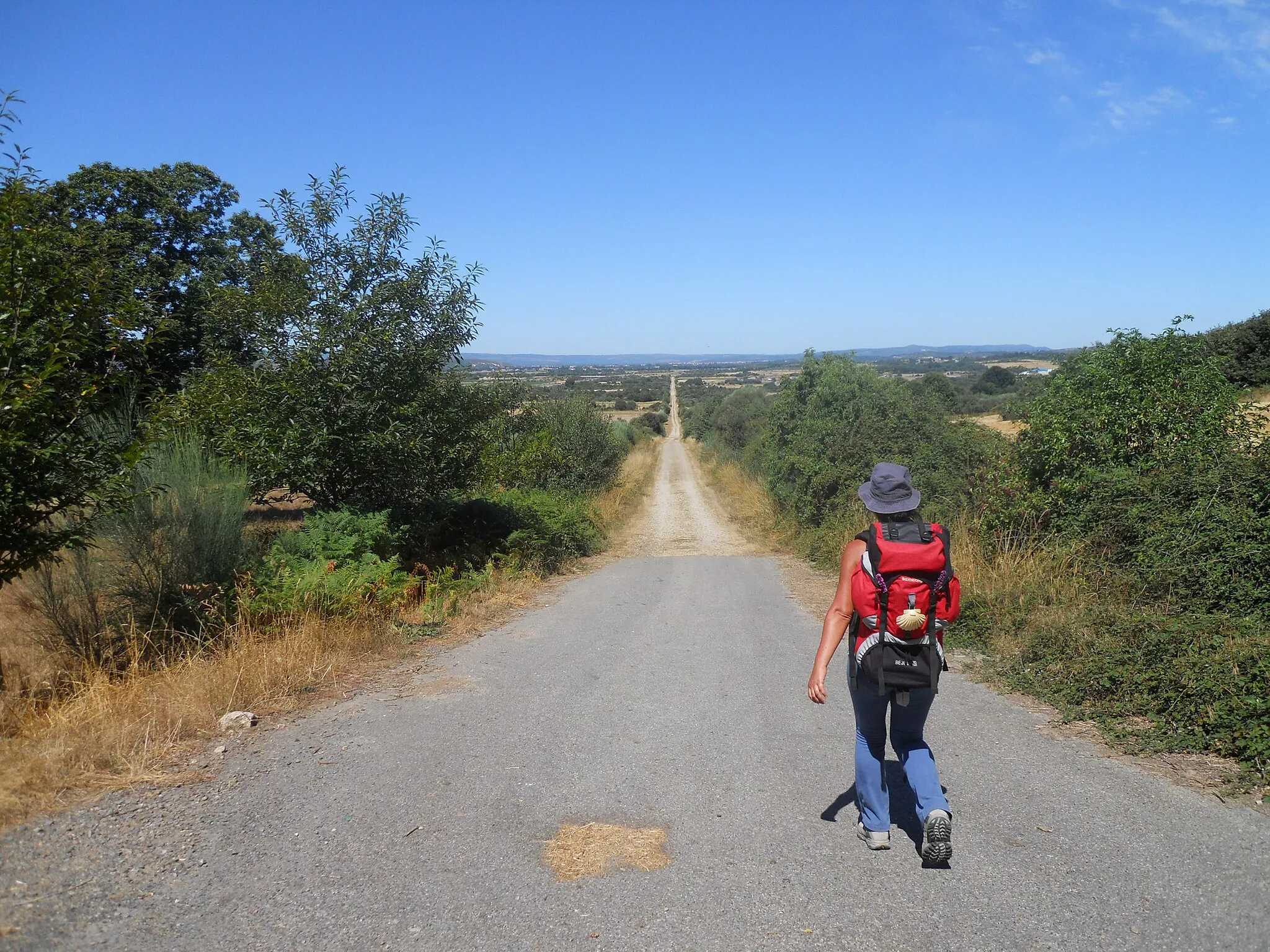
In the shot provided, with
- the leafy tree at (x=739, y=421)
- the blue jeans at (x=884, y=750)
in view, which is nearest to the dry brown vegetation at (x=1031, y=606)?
the blue jeans at (x=884, y=750)

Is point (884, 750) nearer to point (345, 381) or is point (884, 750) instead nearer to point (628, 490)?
point (345, 381)

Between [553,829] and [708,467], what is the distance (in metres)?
40.0

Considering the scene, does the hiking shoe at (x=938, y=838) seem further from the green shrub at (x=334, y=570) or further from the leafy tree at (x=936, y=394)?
the leafy tree at (x=936, y=394)

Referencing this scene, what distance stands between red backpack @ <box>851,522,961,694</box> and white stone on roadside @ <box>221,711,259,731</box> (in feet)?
13.1

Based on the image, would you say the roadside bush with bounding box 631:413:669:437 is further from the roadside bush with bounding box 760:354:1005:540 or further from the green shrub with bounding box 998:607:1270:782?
the green shrub with bounding box 998:607:1270:782

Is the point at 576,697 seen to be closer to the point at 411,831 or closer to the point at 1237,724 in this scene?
the point at 411,831

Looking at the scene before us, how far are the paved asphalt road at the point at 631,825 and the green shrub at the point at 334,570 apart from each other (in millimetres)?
2351

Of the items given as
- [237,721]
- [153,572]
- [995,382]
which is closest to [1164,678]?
[237,721]

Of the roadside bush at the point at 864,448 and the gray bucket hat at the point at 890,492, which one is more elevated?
the gray bucket hat at the point at 890,492

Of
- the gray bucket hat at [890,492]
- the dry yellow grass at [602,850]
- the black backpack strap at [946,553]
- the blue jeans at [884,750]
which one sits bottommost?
the dry yellow grass at [602,850]

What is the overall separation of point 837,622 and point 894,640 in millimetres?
311

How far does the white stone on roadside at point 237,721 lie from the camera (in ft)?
17.3

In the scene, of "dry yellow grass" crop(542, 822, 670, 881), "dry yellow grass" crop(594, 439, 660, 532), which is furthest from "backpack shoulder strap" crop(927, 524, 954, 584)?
"dry yellow grass" crop(594, 439, 660, 532)

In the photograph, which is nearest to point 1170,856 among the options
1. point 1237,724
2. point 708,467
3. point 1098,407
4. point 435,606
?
point 1237,724
